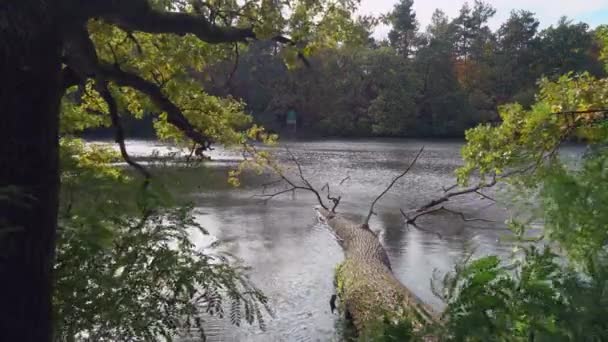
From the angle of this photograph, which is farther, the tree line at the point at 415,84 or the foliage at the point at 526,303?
the tree line at the point at 415,84

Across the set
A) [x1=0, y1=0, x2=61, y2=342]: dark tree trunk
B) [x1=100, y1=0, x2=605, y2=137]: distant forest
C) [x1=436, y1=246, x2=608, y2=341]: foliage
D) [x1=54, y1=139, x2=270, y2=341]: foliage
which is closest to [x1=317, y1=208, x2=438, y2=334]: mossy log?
[x1=54, y1=139, x2=270, y2=341]: foliage

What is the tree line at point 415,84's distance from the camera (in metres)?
49.5

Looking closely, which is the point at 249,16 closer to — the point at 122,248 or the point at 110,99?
the point at 110,99

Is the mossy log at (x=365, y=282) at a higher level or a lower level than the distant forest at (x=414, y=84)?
lower

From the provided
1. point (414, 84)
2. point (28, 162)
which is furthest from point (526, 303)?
point (414, 84)

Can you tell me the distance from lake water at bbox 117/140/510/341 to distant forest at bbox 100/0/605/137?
26794 mm

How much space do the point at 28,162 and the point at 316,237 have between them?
418 inches

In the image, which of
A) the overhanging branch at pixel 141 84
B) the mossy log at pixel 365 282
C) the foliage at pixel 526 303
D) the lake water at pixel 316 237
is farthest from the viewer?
the lake water at pixel 316 237

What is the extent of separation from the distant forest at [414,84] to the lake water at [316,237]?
2679 cm

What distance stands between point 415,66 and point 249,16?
167 feet

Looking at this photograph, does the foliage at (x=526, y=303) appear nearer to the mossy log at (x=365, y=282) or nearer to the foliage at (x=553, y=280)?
the foliage at (x=553, y=280)

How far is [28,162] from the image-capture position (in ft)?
8.24

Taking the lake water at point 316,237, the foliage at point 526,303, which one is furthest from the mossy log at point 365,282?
the foliage at point 526,303

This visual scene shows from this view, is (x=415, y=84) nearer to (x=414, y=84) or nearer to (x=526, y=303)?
(x=414, y=84)
